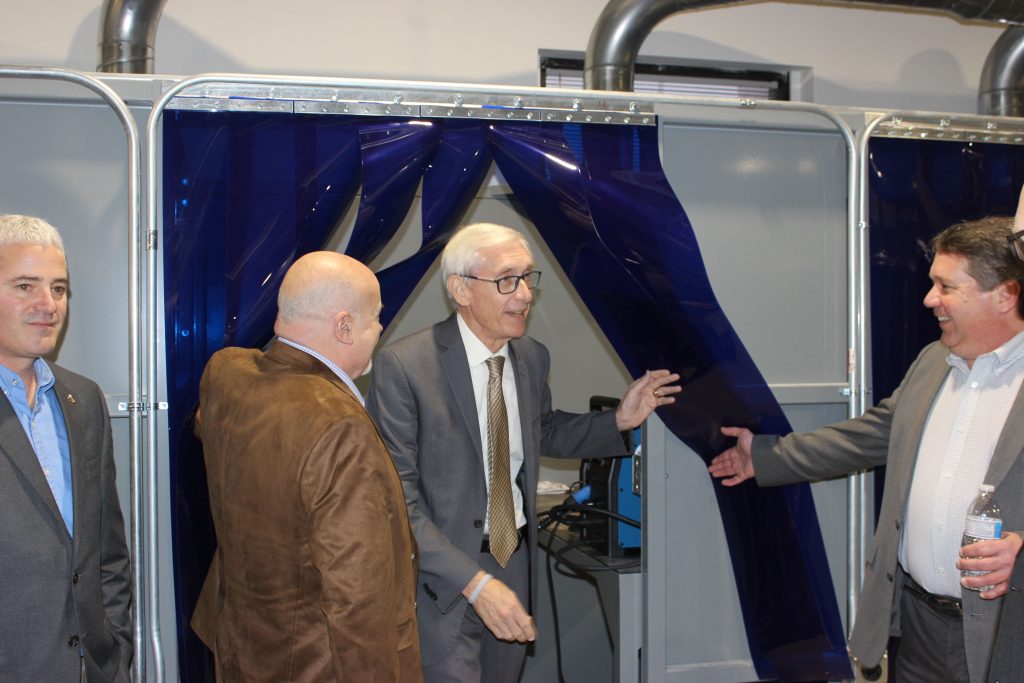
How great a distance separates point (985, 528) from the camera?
2.06 meters

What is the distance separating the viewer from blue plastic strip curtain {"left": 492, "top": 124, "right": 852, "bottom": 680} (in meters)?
2.86

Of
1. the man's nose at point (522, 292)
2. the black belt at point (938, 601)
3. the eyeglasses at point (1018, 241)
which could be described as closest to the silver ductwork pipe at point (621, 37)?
the man's nose at point (522, 292)

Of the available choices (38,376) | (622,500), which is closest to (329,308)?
(38,376)

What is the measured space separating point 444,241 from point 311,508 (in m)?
1.20

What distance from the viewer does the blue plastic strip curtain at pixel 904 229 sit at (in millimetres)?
3223

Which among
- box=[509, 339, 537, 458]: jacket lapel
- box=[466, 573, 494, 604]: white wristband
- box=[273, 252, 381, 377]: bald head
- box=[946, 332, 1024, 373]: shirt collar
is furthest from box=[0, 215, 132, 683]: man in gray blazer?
box=[946, 332, 1024, 373]: shirt collar

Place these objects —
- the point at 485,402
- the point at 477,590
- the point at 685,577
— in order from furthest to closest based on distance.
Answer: the point at 685,577, the point at 485,402, the point at 477,590

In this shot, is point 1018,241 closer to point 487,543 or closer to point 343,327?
point 343,327

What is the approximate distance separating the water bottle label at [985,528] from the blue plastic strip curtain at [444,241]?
3.33 feet

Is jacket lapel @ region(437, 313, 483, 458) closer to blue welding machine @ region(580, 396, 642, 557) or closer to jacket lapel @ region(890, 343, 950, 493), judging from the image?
blue welding machine @ region(580, 396, 642, 557)

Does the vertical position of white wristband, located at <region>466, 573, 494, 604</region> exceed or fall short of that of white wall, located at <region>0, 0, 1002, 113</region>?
it falls short

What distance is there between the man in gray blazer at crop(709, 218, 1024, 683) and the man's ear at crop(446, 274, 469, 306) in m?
1.28

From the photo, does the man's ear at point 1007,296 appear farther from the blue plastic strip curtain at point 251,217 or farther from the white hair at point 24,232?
the white hair at point 24,232

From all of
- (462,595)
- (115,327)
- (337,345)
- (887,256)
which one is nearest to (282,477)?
(337,345)
